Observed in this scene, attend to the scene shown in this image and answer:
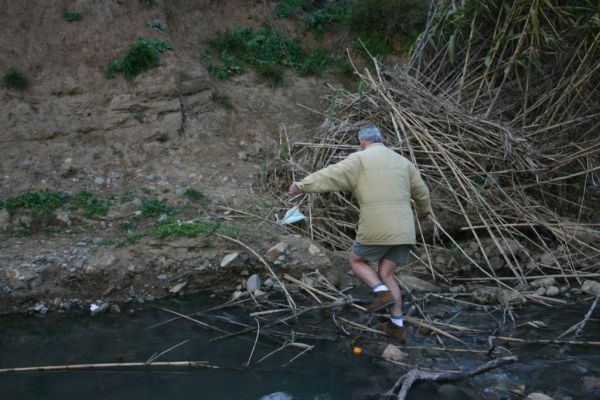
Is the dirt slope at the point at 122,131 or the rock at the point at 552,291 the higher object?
the dirt slope at the point at 122,131

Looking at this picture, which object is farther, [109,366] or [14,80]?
[14,80]

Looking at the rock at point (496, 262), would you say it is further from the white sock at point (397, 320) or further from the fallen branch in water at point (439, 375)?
the fallen branch in water at point (439, 375)

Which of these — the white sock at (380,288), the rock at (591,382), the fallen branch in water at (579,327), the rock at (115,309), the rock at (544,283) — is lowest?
the rock at (115,309)

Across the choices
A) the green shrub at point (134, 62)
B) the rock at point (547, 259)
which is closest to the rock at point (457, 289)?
the rock at point (547, 259)

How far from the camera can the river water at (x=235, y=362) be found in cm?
401

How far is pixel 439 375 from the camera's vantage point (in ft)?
13.4

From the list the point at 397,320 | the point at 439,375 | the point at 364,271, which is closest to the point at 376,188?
the point at 364,271

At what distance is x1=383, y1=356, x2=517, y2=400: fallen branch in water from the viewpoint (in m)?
3.93

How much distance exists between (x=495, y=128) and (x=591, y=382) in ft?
12.4

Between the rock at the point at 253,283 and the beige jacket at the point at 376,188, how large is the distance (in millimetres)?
1483

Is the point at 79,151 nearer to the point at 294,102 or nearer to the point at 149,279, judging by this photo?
the point at 149,279

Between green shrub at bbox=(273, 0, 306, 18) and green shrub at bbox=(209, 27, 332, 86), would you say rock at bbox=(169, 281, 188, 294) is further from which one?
green shrub at bbox=(273, 0, 306, 18)

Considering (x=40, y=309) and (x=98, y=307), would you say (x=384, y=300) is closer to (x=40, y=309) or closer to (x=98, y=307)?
(x=98, y=307)

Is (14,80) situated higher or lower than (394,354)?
higher
